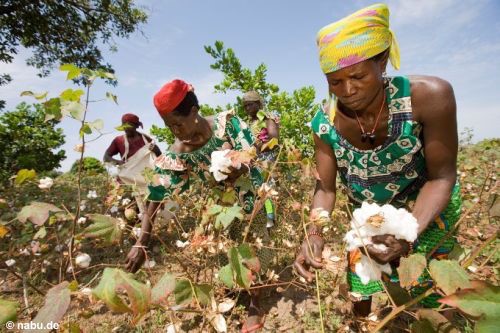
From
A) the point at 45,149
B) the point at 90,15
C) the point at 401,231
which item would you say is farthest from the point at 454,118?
the point at 45,149

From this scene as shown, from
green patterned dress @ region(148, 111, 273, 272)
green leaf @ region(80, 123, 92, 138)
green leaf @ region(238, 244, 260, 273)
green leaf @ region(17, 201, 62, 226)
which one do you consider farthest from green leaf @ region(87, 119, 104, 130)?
green patterned dress @ region(148, 111, 273, 272)

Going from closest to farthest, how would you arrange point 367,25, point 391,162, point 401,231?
point 401,231 < point 367,25 < point 391,162

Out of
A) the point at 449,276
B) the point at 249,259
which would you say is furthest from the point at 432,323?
the point at 249,259

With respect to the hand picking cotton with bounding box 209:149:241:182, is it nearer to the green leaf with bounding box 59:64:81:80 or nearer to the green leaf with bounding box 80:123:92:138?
the green leaf with bounding box 80:123:92:138

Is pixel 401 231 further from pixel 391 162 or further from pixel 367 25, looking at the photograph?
pixel 367 25

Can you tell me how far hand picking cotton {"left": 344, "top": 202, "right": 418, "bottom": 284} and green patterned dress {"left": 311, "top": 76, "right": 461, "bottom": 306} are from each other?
17.8 inches

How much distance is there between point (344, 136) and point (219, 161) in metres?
0.66

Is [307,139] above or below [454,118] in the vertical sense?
below

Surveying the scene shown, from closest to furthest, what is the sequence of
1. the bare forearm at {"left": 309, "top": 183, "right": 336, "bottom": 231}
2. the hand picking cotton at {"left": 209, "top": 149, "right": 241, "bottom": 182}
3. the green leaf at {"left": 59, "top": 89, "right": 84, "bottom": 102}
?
the green leaf at {"left": 59, "top": 89, "right": 84, "bottom": 102}
the hand picking cotton at {"left": 209, "top": 149, "right": 241, "bottom": 182}
the bare forearm at {"left": 309, "top": 183, "right": 336, "bottom": 231}

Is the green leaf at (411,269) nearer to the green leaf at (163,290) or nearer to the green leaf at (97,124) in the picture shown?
the green leaf at (163,290)

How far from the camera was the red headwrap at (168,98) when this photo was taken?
204cm

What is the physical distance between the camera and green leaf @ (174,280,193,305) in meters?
1.12

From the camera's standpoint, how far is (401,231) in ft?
3.23

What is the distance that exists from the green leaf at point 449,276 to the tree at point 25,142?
729cm
